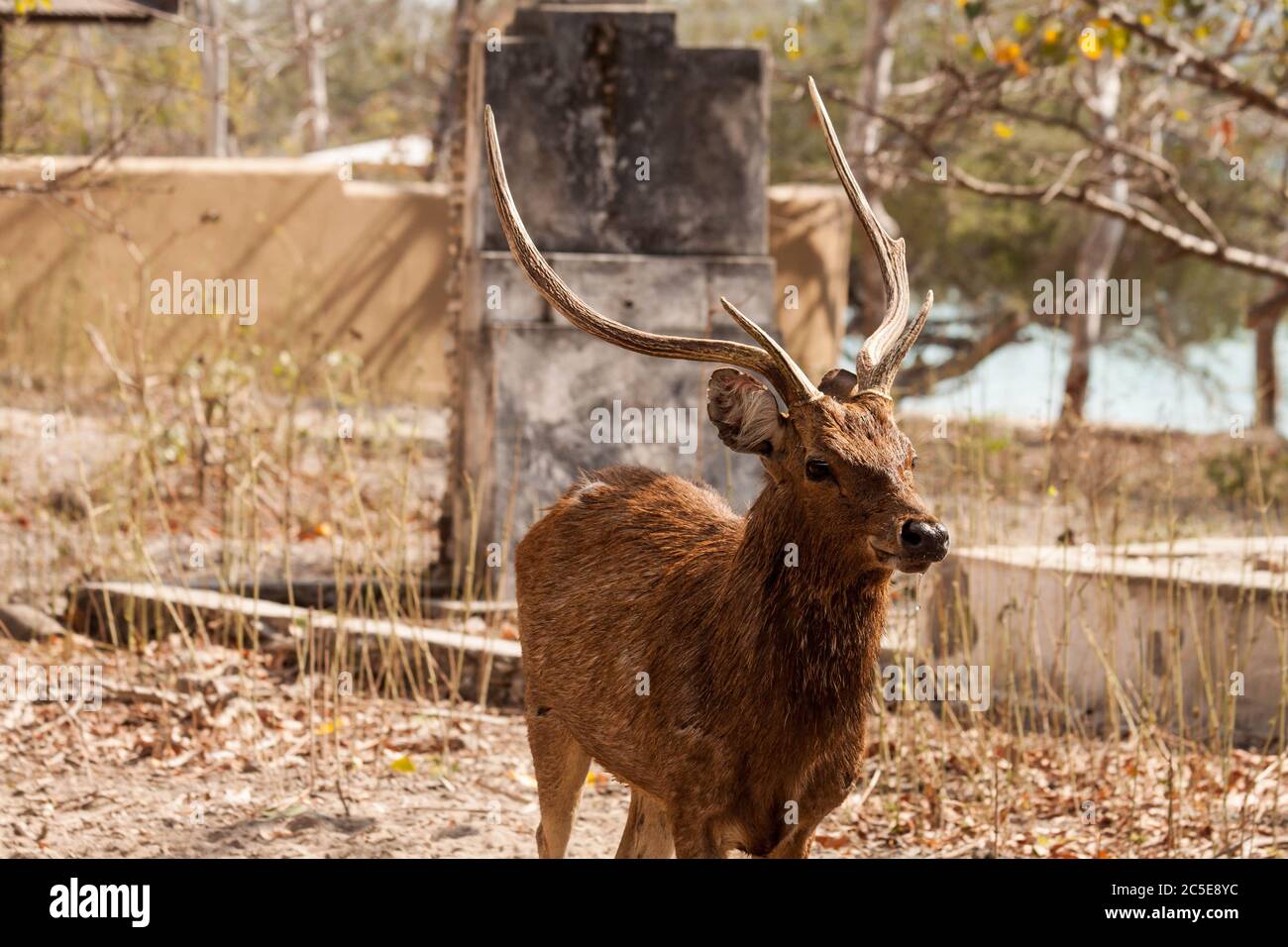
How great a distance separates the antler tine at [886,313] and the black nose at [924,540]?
0.48 meters

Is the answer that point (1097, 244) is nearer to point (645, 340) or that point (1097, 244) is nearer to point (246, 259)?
point (246, 259)

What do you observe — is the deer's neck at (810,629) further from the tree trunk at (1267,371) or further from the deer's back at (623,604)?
the tree trunk at (1267,371)

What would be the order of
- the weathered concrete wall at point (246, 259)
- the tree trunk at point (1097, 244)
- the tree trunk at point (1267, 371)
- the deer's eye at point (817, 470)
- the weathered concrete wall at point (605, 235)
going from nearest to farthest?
the deer's eye at point (817, 470)
the weathered concrete wall at point (605, 235)
the weathered concrete wall at point (246, 259)
the tree trunk at point (1097, 244)
the tree trunk at point (1267, 371)

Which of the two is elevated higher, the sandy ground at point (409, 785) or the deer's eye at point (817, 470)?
the deer's eye at point (817, 470)

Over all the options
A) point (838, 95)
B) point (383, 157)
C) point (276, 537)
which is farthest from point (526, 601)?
point (383, 157)

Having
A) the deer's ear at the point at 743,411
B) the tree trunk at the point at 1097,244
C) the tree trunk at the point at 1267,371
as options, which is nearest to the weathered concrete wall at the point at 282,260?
the tree trunk at the point at 1097,244

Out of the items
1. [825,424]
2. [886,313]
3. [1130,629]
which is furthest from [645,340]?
[1130,629]

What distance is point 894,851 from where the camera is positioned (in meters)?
5.45

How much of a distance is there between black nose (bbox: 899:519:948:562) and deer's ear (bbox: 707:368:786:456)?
0.48 meters

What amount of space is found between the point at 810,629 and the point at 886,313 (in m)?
0.82

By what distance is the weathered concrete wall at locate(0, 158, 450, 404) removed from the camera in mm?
12484

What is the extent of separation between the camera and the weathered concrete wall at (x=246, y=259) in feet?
A: 41.0

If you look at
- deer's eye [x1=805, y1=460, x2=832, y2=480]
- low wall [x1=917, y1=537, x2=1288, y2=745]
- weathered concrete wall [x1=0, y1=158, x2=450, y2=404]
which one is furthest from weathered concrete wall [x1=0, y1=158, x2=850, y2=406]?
deer's eye [x1=805, y1=460, x2=832, y2=480]
